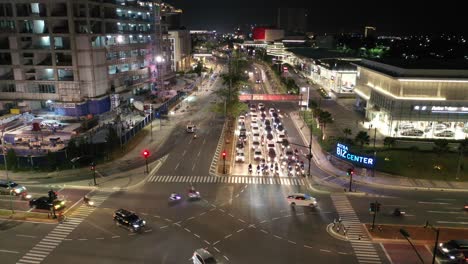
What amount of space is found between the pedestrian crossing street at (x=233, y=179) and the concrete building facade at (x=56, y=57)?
158 ft

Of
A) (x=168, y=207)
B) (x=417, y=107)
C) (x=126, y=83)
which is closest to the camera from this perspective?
(x=168, y=207)

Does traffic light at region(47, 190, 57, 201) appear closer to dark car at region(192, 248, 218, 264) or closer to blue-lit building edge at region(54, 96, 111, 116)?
dark car at region(192, 248, 218, 264)

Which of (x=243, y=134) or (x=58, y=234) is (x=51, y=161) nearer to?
(x=58, y=234)

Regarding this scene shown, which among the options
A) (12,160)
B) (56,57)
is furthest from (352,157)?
(56,57)

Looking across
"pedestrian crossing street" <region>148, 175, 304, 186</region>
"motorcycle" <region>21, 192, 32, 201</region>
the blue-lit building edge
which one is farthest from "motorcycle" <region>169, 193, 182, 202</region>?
the blue-lit building edge

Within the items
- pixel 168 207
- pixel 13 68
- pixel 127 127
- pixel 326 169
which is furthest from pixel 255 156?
pixel 13 68

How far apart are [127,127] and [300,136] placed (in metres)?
40.8

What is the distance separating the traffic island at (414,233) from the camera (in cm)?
4138

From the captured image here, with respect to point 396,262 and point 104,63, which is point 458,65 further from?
point 104,63

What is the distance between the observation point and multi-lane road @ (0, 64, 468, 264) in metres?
38.6

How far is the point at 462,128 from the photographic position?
3007 inches

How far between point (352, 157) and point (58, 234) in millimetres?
45312

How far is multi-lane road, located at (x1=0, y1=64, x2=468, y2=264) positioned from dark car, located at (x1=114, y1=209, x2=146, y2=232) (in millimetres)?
803

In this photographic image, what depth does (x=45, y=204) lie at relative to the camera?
160 feet
